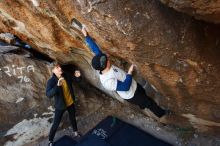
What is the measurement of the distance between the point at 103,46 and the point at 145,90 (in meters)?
1.51

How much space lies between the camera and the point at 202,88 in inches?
235

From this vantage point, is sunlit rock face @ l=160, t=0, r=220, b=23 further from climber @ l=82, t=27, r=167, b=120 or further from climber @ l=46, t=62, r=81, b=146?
climber @ l=46, t=62, r=81, b=146

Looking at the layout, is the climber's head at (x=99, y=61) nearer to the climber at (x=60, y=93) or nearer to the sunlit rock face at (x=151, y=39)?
the sunlit rock face at (x=151, y=39)

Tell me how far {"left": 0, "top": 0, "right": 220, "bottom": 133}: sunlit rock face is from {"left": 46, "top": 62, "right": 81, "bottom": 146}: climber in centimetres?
57

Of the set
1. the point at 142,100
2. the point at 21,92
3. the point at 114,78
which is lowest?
the point at 142,100

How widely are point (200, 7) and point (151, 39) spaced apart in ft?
3.84

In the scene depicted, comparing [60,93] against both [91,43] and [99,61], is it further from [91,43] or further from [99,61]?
[99,61]

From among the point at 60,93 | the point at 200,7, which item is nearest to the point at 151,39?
the point at 200,7

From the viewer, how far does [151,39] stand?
17.1 feet

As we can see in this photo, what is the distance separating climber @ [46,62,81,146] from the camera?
23.4 feet

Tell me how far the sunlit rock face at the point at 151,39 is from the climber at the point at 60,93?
0.57 metres

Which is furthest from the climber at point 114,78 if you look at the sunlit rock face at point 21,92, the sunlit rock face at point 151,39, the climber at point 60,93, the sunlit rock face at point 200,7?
the sunlit rock face at point 21,92

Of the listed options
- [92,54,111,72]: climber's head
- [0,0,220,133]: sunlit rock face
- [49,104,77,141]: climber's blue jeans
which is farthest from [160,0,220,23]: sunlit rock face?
[49,104,77,141]: climber's blue jeans

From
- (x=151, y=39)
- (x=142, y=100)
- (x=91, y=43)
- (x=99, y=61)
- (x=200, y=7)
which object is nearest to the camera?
(x=200, y=7)
